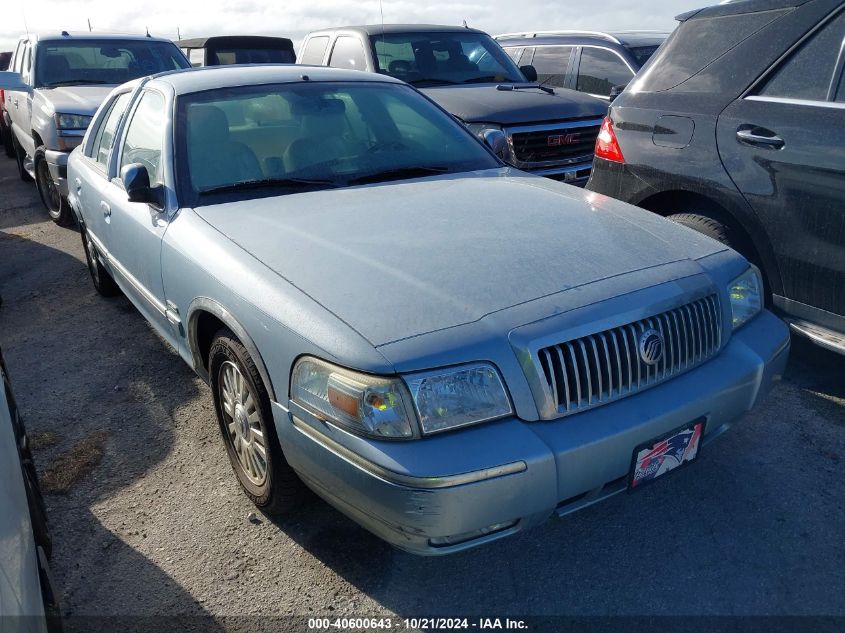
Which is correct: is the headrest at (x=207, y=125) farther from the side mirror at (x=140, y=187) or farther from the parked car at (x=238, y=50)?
the parked car at (x=238, y=50)

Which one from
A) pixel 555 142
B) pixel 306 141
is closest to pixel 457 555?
pixel 306 141

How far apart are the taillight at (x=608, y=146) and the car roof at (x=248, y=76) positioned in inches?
50.6

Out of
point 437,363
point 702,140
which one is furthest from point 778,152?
point 437,363

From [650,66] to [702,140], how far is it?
705 millimetres

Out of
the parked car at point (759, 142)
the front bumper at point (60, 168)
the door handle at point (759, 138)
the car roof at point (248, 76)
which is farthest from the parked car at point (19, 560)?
the front bumper at point (60, 168)

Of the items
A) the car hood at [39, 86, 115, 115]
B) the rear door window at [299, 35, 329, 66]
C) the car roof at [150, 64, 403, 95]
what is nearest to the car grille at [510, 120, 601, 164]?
the car roof at [150, 64, 403, 95]

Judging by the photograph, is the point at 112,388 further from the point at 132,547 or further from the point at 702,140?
the point at 702,140

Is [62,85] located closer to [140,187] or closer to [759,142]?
[140,187]

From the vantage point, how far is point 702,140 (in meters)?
3.89

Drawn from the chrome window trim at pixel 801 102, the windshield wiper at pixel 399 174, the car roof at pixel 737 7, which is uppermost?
the car roof at pixel 737 7

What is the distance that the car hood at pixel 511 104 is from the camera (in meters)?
6.49

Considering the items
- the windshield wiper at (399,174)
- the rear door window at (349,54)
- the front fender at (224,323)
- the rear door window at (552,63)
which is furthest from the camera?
the rear door window at (552,63)

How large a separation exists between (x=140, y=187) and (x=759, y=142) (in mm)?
2924

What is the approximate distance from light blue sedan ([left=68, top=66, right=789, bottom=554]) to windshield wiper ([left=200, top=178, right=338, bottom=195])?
13mm
